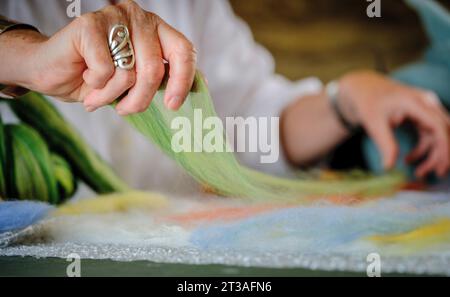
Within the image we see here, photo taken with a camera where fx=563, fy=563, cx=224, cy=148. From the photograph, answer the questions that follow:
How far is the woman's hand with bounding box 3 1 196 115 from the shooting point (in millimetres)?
904

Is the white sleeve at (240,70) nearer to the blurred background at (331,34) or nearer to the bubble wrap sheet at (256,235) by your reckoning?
the blurred background at (331,34)

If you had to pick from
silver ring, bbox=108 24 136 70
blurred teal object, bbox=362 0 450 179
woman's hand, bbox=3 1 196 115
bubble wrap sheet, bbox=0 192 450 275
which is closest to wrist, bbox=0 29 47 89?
woman's hand, bbox=3 1 196 115

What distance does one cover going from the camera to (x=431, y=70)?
1184 millimetres

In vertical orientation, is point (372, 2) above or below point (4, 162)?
above

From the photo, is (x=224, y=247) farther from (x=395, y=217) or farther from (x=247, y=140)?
(x=395, y=217)

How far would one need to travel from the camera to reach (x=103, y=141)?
126cm

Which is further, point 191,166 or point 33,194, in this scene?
point 33,194

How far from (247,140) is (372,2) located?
39cm

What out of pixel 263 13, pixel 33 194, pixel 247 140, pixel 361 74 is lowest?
pixel 33 194

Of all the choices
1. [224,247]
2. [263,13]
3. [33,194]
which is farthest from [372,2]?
[33,194]

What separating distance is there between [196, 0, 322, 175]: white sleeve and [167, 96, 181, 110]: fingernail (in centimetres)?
24

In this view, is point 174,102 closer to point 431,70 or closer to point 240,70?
point 240,70

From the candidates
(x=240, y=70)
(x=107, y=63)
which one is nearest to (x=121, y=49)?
(x=107, y=63)

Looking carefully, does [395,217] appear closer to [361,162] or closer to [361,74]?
[361,162]
